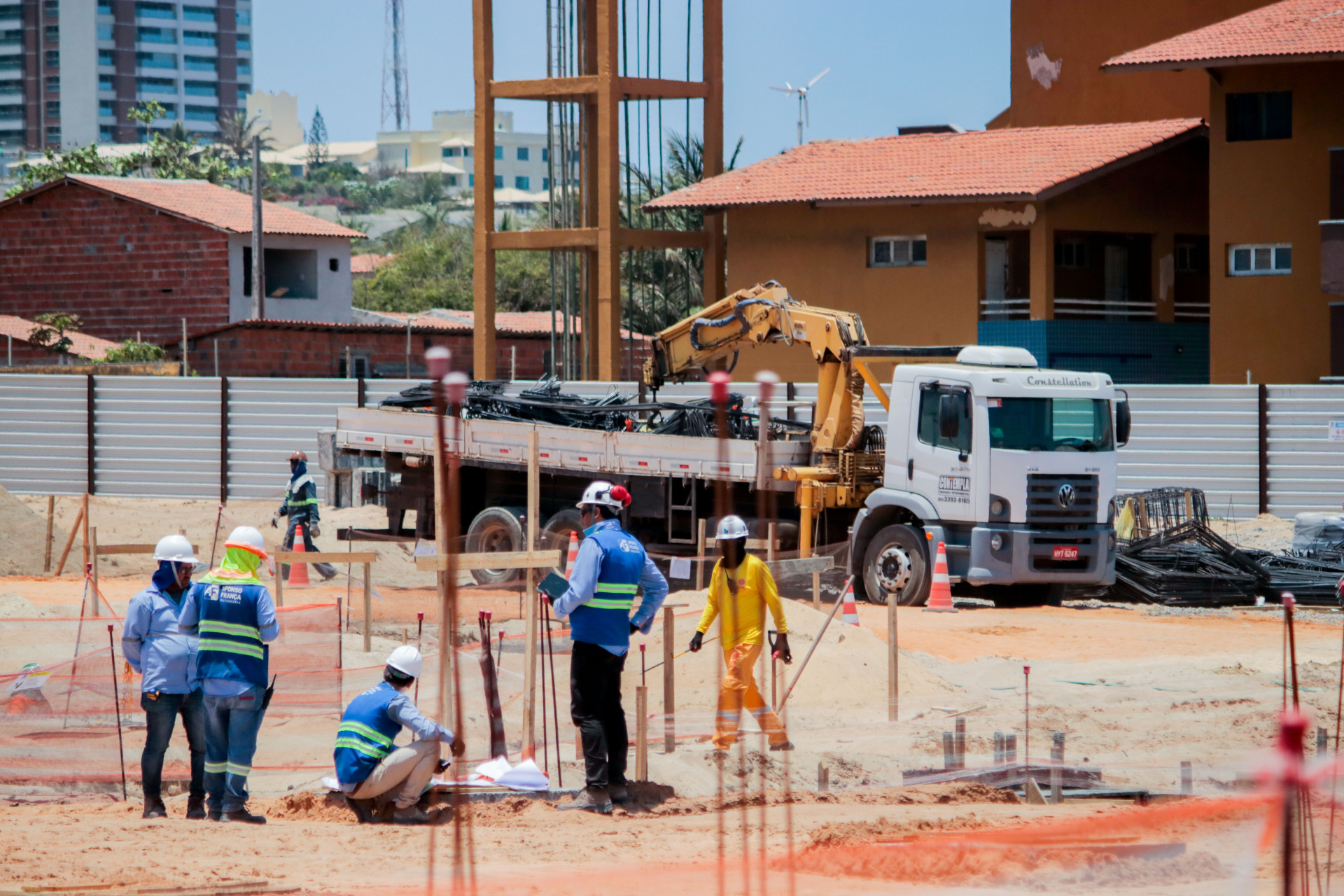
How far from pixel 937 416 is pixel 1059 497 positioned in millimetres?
1460

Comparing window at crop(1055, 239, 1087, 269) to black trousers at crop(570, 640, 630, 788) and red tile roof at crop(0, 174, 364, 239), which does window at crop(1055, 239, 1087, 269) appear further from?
black trousers at crop(570, 640, 630, 788)

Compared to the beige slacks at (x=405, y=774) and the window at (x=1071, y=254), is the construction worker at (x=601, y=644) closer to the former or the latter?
the beige slacks at (x=405, y=774)

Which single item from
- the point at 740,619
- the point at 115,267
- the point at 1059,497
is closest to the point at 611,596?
the point at 740,619

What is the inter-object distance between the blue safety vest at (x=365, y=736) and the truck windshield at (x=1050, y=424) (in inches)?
353

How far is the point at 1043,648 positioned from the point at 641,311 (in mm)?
31933

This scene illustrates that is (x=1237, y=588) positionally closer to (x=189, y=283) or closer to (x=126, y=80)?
(x=189, y=283)

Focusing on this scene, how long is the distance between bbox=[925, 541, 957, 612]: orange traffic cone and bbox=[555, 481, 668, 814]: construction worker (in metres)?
8.03

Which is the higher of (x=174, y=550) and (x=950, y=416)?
(x=950, y=416)

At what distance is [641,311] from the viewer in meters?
45.3

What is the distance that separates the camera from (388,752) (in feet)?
27.3

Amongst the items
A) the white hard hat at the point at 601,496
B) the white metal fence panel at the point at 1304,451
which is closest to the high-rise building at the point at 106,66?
the white metal fence panel at the point at 1304,451

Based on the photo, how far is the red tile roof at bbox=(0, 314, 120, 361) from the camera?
42.4 meters

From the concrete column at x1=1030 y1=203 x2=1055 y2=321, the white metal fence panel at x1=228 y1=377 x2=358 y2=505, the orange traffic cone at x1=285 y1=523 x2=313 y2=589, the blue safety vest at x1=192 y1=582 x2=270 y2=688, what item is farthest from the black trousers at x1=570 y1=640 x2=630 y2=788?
the concrete column at x1=1030 y1=203 x2=1055 y2=321

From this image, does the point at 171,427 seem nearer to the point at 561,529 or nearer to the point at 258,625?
the point at 561,529
